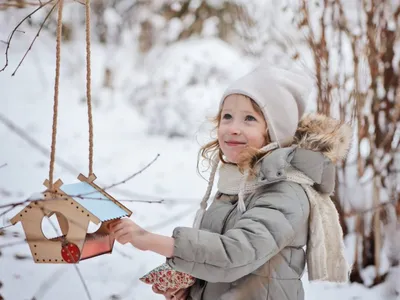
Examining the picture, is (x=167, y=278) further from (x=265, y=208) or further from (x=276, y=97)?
(x=276, y=97)

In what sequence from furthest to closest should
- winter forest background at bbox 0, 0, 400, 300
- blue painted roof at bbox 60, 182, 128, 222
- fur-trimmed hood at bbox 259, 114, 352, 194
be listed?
winter forest background at bbox 0, 0, 400, 300 → fur-trimmed hood at bbox 259, 114, 352, 194 → blue painted roof at bbox 60, 182, 128, 222

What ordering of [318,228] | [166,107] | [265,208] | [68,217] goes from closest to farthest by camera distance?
[68,217], [265,208], [318,228], [166,107]

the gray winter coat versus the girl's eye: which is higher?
the girl's eye

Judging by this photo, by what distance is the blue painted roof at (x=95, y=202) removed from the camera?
4.47ft

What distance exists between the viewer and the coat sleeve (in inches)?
54.4

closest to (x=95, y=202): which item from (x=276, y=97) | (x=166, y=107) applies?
(x=276, y=97)

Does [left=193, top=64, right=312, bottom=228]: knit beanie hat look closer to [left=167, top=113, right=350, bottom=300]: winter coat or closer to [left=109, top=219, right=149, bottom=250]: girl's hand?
[left=167, top=113, right=350, bottom=300]: winter coat

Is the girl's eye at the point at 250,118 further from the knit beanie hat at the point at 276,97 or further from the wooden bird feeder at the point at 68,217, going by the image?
the wooden bird feeder at the point at 68,217

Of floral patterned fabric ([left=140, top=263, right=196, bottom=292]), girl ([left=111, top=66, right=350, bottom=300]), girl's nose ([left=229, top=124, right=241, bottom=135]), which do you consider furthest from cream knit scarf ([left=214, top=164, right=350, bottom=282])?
floral patterned fabric ([left=140, top=263, right=196, bottom=292])

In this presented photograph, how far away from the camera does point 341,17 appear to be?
3000mm

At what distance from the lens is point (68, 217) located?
54.6 inches

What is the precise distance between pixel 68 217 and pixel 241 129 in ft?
1.81

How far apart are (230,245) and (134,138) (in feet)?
14.3

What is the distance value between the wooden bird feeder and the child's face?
0.40m
